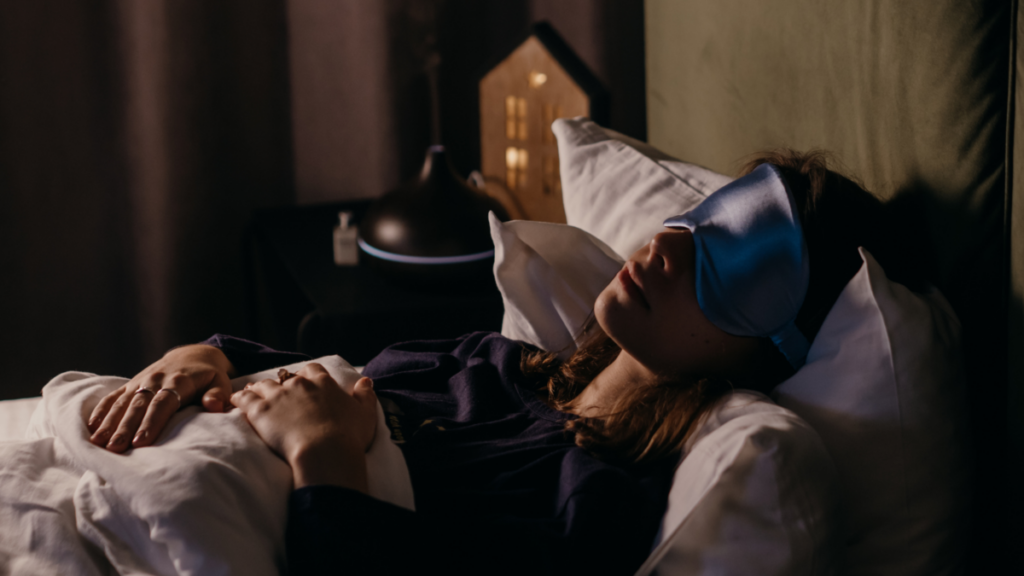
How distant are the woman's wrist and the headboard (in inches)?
24.3

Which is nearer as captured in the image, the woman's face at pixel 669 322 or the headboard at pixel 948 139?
the headboard at pixel 948 139

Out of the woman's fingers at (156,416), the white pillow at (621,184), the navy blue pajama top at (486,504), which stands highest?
the white pillow at (621,184)

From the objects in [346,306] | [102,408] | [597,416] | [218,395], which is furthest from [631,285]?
[346,306]

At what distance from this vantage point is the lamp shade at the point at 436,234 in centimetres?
149

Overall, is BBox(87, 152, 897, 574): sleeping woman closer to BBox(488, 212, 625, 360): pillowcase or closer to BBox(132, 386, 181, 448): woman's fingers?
BBox(132, 386, 181, 448): woman's fingers

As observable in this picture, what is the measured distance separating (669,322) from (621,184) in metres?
0.34

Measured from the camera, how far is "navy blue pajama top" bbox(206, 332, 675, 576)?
76cm

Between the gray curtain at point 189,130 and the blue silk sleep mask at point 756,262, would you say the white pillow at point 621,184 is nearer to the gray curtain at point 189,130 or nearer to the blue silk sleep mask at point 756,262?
the blue silk sleep mask at point 756,262

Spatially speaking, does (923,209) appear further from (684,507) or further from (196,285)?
(196,285)

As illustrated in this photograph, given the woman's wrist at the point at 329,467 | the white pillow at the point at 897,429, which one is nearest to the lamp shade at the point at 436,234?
the woman's wrist at the point at 329,467

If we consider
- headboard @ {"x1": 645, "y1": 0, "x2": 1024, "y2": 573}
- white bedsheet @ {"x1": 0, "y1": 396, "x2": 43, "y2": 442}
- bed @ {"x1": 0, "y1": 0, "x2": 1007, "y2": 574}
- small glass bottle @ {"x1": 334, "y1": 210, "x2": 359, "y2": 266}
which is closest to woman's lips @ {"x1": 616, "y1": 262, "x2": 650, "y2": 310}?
bed @ {"x1": 0, "y1": 0, "x2": 1007, "y2": 574}

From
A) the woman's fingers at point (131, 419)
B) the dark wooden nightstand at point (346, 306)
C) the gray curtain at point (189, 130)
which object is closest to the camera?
the woman's fingers at point (131, 419)

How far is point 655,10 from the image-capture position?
1.54 meters

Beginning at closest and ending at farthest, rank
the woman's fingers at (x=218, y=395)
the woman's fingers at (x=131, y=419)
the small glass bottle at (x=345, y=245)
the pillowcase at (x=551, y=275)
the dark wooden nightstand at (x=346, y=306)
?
the woman's fingers at (x=131, y=419), the woman's fingers at (x=218, y=395), the pillowcase at (x=551, y=275), the dark wooden nightstand at (x=346, y=306), the small glass bottle at (x=345, y=245)
